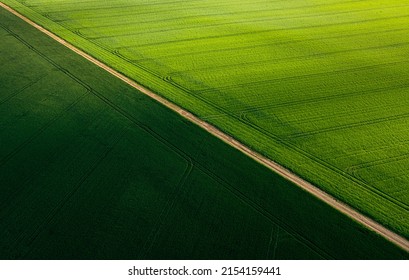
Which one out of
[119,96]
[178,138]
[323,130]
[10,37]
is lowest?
[178,138]

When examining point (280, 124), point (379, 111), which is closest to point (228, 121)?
point (280, 124)

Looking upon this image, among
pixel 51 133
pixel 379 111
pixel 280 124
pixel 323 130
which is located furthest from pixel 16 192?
pixel 379 111

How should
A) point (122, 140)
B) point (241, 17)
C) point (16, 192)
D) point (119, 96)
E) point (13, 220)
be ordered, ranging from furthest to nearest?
point (241, 17) < point (119, 96) < point (122, 140) < point (16, 192) < point (13, 220)

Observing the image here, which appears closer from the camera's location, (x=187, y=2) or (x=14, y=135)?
(x=14, y=135)

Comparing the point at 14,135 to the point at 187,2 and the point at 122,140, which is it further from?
the point at 187,2

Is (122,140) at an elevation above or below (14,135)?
→ above

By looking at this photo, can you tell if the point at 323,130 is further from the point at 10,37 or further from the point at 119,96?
the point at 10,37

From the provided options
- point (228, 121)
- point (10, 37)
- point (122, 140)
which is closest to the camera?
point (122, 140)

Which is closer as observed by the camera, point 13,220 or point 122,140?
point 13,220

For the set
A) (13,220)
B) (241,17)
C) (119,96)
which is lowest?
(13,220)
